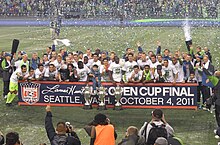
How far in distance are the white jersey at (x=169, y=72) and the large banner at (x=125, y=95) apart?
964 mm

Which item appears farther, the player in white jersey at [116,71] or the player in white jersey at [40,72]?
the player in white jersey at [40,72]

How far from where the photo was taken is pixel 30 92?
43.2 ft

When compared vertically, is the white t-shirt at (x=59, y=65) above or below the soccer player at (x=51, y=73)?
above

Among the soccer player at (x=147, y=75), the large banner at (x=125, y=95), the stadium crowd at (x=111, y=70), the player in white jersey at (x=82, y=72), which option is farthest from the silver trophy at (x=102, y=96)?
the soccer player at (x=147, y=75)

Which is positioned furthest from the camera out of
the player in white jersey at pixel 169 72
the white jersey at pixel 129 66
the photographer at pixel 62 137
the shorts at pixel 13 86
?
the white jersey at pixel 129 66

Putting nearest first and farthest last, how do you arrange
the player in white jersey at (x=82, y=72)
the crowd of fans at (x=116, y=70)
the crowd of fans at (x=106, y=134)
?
1. the crowd of fans at (x=106, y=134)
2. the crowd of fans at (x=116, y=70)
3. the player in white jersey at (x=82, y=72)

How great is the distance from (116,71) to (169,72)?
1662 millimetres

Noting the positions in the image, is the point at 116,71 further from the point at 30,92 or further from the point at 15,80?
the point at 15,80

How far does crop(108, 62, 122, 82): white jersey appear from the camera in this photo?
13.1 m

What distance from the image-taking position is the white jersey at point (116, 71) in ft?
42.8

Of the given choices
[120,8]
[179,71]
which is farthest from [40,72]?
[120,8]

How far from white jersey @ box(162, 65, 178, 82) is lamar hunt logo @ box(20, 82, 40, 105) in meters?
3.97

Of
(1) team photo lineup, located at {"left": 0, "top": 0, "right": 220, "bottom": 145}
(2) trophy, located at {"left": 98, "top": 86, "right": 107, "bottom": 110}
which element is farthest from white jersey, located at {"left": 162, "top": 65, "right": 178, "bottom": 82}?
(2) trophy, located at {"left": 98, "top": 86, "right": 107, "bottom": 110}

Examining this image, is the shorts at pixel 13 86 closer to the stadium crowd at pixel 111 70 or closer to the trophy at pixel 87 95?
the stadium crowd at pixel 111 70
